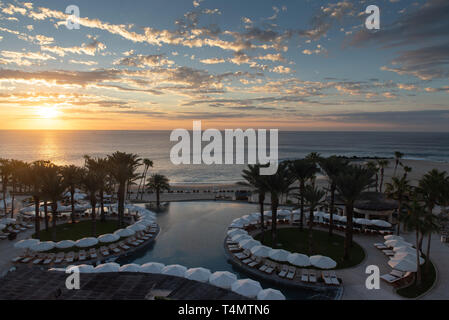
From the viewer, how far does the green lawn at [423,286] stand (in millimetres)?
15988

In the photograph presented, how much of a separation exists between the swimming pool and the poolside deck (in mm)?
8359

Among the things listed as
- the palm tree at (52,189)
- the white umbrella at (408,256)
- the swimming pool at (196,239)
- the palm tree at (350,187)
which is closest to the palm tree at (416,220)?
the white umbrella at (408,256)

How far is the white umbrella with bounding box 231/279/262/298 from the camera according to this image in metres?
14.8

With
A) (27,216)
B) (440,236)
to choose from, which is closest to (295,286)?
(440,236)

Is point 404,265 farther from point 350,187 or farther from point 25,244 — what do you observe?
point 25,244

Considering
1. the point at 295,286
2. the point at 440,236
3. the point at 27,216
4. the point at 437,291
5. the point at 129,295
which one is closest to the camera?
the point at 129,295

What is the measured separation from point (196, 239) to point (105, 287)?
1532cm

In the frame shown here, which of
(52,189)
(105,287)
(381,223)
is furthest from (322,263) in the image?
(52,189)

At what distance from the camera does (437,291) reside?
1628cm

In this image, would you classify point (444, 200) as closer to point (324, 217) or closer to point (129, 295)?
point (324, 217)

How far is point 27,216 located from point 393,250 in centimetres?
3912

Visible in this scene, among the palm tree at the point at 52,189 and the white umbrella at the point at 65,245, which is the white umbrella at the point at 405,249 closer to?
the white umbrella at the point at 65,245
